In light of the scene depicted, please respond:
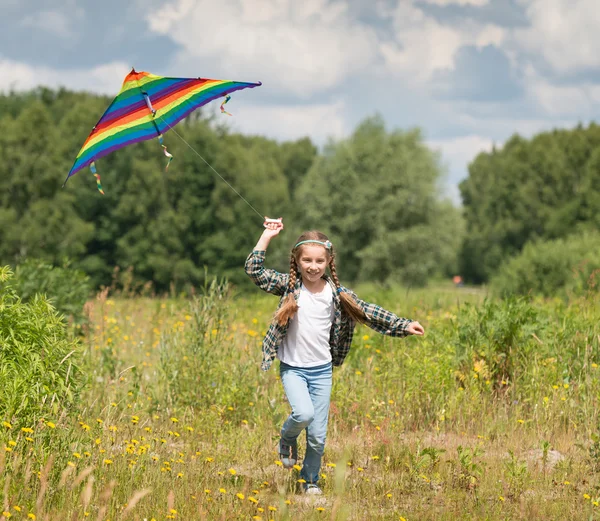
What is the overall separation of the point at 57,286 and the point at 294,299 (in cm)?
541

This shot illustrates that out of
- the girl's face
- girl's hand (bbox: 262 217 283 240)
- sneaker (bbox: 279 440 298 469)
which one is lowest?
sneaker (bbox: 279 440 298 469)

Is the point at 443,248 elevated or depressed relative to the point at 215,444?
elevated

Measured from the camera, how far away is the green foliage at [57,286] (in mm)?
9141

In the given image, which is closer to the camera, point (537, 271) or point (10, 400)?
point (10, 400)

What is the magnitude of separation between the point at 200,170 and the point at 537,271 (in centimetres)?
2215

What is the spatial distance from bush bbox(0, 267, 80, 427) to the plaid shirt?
1.22 metres

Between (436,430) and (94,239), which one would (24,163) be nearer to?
(94,239)

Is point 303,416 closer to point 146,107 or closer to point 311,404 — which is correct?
point 311,404

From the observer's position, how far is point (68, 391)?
416 centimetres

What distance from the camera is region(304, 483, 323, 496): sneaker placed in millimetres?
4703

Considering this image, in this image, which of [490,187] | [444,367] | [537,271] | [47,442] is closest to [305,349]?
[47,442]

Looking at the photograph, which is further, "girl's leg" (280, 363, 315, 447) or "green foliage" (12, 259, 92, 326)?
"green foliage" (12, 259, 92, 326)

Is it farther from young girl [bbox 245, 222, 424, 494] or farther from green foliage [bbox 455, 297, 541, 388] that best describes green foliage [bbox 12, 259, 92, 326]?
young girl [bbox 245, 222, 424, 494]

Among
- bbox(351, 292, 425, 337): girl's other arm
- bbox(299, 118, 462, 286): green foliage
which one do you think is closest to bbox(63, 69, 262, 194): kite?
bbox(351, 292, 425, 337): girl's other arm
